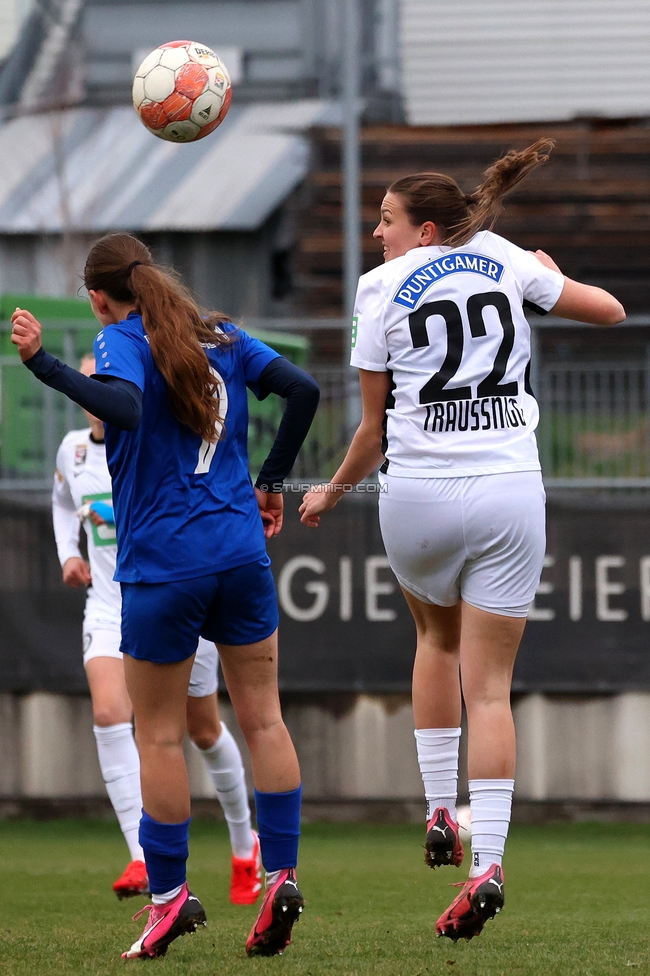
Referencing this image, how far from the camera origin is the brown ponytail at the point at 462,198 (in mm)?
4418

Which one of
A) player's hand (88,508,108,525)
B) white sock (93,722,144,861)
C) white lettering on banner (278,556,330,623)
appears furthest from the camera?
white lettering on banner (278,556,330,623)

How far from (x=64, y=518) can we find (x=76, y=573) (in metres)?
0.48

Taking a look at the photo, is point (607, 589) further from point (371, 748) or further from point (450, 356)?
point (450, 356)

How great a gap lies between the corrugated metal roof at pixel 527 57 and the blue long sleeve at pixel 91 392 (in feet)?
45.1

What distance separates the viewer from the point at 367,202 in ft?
54.7

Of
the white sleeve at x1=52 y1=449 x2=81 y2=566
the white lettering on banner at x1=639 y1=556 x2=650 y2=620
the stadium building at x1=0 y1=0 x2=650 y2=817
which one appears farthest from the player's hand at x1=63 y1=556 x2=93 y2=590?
the stadium building at x1=0 y1=0 x2=650 y2=817

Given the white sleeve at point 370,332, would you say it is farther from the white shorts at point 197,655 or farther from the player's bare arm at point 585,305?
the white shorts at point 197,655

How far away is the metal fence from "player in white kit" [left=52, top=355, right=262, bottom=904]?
2540 millimetres

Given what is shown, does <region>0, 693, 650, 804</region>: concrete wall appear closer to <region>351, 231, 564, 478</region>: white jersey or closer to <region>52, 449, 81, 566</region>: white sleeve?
<region>52, 449, 81, 566</region>: white sleeve

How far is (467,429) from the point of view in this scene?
429 cm

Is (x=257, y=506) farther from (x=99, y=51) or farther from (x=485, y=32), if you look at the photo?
(x=99, y=51)

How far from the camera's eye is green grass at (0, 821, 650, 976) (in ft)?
14.0

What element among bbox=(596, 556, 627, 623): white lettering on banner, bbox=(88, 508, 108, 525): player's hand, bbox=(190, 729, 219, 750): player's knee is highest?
bbox=(88, 508, 108, 525): player's hand

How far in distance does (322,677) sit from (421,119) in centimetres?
972
